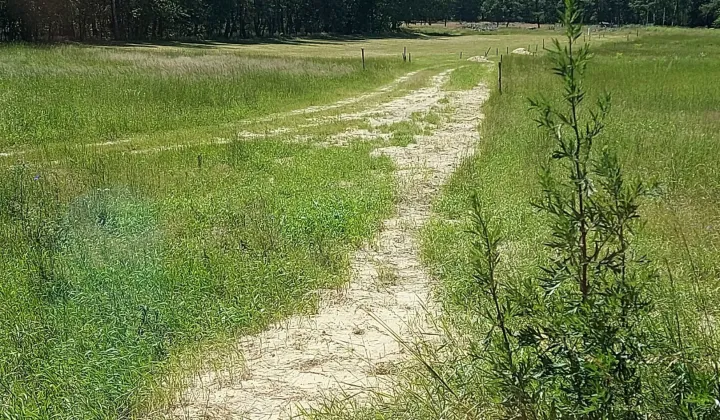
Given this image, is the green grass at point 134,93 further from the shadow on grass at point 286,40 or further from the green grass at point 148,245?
the shadow on grass at point 286,40

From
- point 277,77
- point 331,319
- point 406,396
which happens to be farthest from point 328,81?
point 406,396

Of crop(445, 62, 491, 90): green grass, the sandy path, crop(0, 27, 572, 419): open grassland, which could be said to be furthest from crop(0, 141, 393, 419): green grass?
crop(445, 62, 491, 90): green grass

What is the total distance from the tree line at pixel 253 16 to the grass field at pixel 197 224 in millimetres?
13242

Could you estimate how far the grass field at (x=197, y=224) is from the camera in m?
4.18

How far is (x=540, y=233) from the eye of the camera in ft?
20.6

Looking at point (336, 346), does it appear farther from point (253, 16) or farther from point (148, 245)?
point (253, 16)

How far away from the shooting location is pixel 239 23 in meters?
75.8

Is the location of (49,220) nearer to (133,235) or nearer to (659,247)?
(133,235)

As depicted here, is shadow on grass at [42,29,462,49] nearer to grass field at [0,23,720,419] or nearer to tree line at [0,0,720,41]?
tree line at [0,0,720,41]

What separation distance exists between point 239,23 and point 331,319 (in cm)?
7570

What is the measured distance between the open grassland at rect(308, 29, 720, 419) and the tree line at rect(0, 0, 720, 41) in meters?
11.2

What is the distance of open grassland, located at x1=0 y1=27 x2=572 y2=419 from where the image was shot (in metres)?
4.07

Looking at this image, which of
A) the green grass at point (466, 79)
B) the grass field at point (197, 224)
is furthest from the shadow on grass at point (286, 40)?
the grass field at point (197, 224)

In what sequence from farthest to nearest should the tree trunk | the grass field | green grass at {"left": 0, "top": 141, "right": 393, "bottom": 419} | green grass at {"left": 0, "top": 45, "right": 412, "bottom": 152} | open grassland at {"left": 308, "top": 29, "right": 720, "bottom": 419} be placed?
the tree trunk
green grass at {"left": 0, "top": 45, "right": 412, "bottom": 152}
the grass field
green grass at {"left": 0, "top": 141, "right": 393, "bottom": 419}
open grassland at {"left": 308, "top": 29, "right": 720, "bottom": 419}
